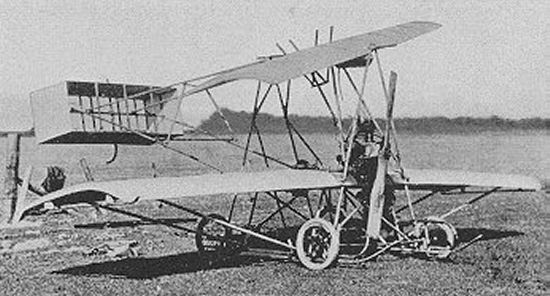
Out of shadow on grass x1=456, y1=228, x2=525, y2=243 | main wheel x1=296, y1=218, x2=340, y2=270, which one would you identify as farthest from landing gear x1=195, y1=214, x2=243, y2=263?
shadow on grass x1=456, y1=228, x2=525, y2=243

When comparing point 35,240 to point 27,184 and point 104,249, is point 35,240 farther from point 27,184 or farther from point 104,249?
point 104,249

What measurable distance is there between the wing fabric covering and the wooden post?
6.35m

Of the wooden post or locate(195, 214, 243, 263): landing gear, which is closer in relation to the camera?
locate(195, 214, 243, 263): landing gear

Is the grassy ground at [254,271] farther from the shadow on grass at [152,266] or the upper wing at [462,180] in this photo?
the upper wing at [462,180]

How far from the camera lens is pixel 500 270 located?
12344 millimetres

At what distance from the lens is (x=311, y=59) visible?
1305 centimetres

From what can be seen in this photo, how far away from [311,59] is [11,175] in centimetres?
838

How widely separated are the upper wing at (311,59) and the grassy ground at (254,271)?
3.22 metres

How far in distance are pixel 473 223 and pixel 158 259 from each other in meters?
8.93

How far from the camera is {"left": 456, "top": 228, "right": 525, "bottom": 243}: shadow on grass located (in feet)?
53.6

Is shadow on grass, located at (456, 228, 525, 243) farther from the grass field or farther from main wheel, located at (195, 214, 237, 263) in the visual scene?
main wheel, located at (195, 214, 237, 263)

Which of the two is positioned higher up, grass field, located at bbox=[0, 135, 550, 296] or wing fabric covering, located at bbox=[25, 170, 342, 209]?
wing fabric covering, located at bbox=[25, 170, 342, 209]

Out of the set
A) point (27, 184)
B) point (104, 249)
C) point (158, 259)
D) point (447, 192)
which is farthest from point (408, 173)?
point (27, 184)

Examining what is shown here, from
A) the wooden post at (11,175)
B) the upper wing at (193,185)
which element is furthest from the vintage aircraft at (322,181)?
the wooden post at (11,175)
